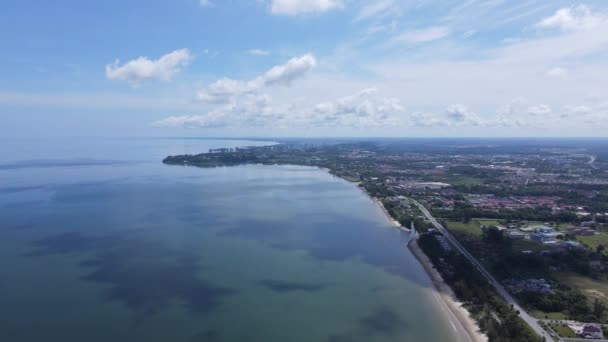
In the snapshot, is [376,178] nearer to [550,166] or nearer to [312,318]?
[550,166]

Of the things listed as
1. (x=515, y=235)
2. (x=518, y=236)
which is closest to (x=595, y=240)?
(x=518, y=236)

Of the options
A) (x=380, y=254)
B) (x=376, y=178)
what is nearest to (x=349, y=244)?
(x=380, y=254)

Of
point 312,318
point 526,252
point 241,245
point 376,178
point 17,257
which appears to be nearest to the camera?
point 312,318

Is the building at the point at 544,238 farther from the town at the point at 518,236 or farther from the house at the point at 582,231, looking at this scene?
the house at the point at 582,231

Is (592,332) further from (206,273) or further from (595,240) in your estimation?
(206,273)

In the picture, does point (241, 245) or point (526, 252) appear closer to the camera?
Answer: point (526, 252)
